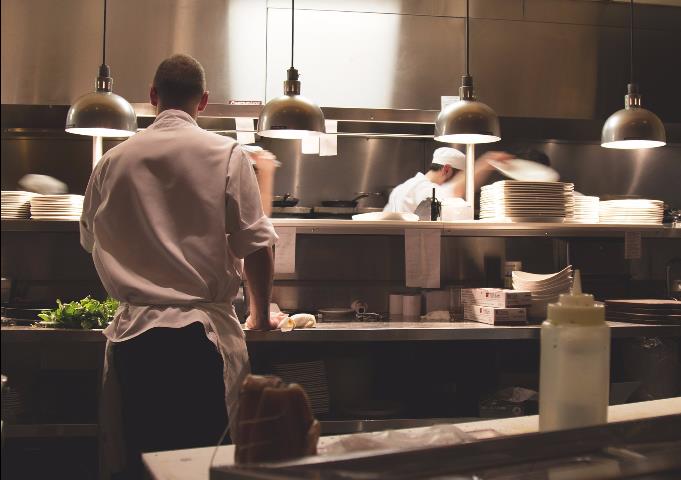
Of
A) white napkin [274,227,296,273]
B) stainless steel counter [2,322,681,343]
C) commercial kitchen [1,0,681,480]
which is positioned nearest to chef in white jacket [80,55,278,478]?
commercial kitchen [1,0,681,480]

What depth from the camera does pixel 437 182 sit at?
5.66 metres

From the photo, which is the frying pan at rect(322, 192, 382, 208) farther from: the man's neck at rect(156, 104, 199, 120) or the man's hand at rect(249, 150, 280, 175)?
the man's neck at rect(156, 104, 199, 120)

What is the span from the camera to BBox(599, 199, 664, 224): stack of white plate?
4.41 m

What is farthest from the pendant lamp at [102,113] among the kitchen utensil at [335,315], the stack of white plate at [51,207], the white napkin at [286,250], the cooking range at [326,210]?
the cooking range at [326,210]

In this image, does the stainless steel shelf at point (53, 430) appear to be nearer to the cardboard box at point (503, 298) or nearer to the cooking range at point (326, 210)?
the cardboard box at point (503, 298)

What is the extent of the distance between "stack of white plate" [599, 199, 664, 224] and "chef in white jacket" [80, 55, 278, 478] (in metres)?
2.80

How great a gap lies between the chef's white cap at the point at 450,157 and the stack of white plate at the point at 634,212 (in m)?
1.31

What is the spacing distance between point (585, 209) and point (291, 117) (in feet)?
6.51

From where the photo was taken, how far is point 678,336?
3766 millimetres

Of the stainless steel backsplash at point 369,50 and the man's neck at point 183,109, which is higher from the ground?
the stainless steel backsplash at point 369,50

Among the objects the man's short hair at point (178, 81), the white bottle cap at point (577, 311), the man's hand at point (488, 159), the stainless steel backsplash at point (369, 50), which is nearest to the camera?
the white bottle cap at point (577, 311)

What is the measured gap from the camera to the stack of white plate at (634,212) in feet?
14.5

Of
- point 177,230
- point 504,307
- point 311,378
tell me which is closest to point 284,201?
point 311,378

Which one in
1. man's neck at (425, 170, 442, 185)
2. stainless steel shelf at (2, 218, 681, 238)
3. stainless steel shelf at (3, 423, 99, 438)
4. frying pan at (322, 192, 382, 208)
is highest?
man's neck at (425, 170, 442, 185)
